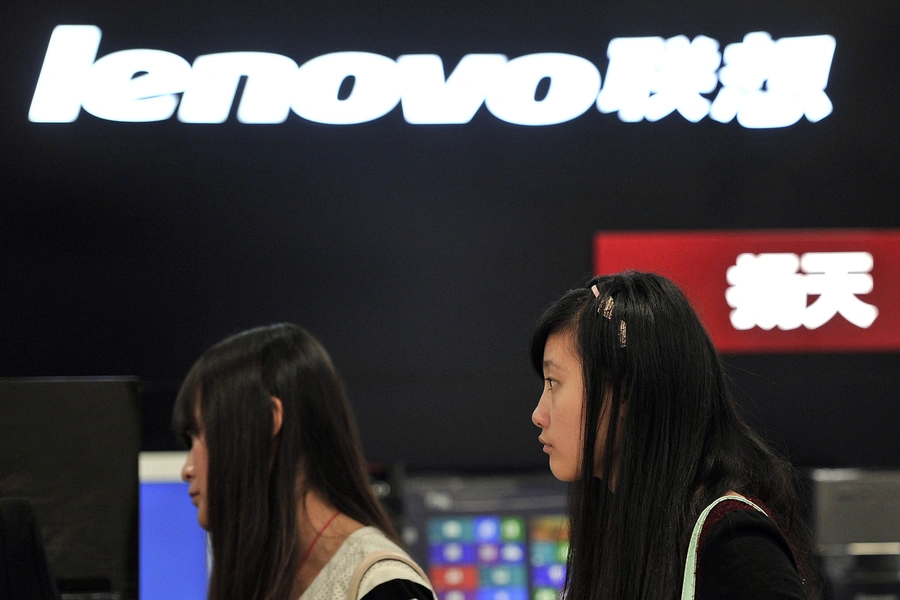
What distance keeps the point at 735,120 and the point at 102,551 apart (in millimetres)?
2773

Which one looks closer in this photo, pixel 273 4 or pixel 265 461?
pixel 265 461

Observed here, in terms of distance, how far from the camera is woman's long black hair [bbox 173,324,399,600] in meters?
1.67

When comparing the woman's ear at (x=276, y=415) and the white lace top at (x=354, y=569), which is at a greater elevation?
the woman's ear at (x=276, y=415)

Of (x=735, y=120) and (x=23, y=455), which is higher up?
(x=735, y=120)

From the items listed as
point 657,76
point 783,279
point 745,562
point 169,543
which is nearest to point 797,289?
point 783,279

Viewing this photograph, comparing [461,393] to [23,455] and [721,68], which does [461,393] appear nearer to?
[721,68]

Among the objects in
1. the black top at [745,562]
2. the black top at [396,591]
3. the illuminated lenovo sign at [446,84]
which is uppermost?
the illuminated lenovo sign at [446,84]

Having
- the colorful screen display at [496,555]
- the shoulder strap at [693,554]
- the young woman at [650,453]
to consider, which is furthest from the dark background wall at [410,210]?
the shoulder strap at [693,554]

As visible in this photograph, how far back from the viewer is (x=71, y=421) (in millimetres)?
1661

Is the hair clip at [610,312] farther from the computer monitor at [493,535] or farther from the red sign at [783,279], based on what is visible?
the red sign at [783,279]

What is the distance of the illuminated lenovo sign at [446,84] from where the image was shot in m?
3.42

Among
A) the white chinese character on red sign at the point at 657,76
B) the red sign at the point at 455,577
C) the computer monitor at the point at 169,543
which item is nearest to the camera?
the computer monitor at the point at 169,543

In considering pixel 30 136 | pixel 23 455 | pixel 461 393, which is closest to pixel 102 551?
pixel 23 455

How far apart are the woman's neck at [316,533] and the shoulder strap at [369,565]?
102 millimetres
